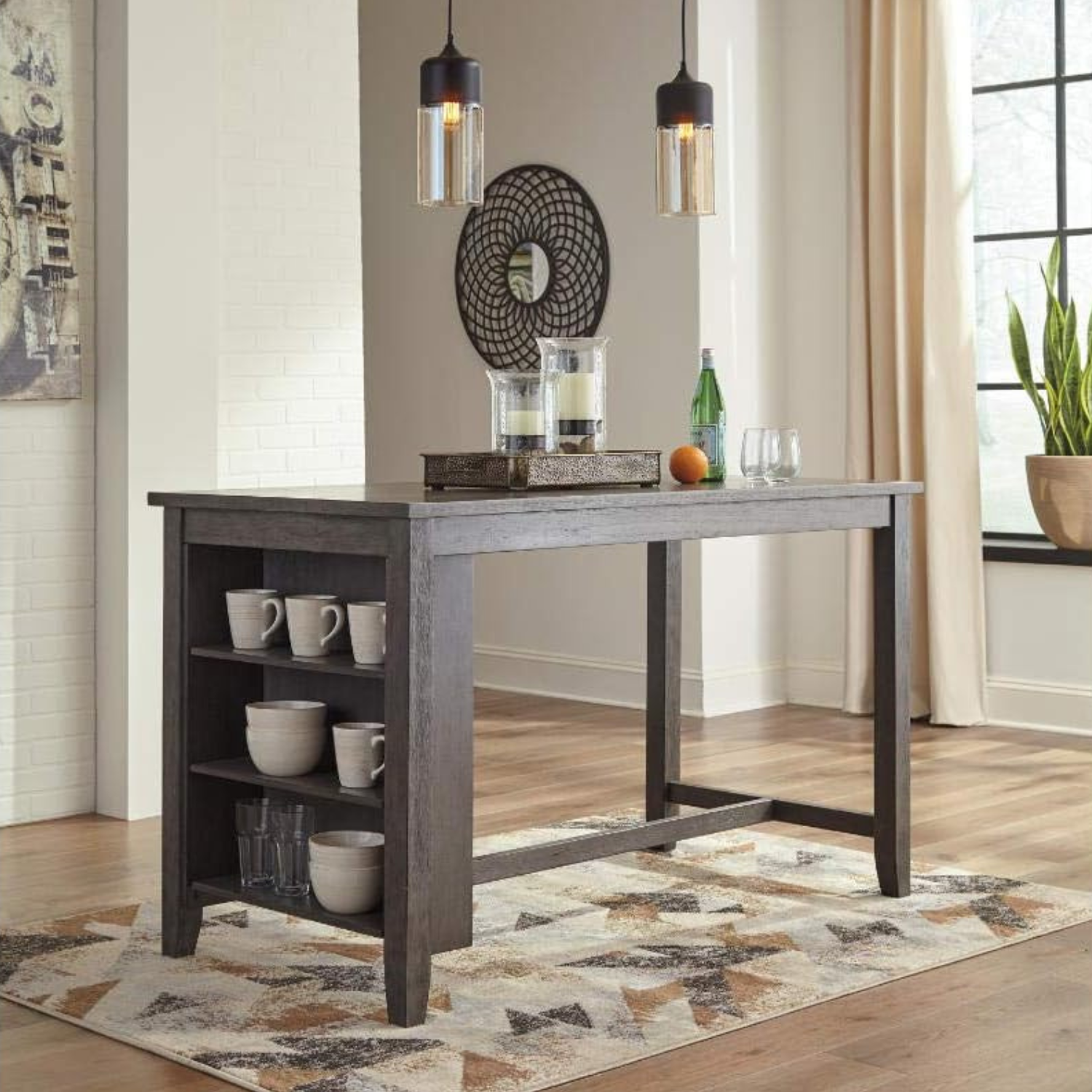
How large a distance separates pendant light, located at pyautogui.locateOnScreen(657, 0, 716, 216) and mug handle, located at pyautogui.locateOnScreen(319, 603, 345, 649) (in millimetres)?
1098

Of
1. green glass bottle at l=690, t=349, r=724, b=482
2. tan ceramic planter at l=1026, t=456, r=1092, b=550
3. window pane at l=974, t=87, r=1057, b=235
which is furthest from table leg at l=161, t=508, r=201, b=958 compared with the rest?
window pane at l=974, t=87, r=1057, b=235

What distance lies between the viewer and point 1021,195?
631cm

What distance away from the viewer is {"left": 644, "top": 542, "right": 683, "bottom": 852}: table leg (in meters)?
4.43

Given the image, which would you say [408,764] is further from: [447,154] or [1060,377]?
[1060,377]

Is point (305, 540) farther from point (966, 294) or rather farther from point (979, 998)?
point (966, 294)

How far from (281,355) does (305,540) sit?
2.07 meters

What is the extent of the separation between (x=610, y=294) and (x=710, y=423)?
285 cm

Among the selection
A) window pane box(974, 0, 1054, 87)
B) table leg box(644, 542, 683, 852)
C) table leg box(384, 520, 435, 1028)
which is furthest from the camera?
window pane box(974, 0, 1054, 87)

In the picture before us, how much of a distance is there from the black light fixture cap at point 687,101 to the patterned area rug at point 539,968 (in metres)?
1.63

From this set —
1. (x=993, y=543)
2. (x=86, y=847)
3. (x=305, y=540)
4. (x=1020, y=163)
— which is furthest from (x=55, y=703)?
(x=1020, y=163)

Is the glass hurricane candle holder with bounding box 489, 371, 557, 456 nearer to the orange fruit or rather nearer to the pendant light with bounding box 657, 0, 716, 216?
the orange fruit

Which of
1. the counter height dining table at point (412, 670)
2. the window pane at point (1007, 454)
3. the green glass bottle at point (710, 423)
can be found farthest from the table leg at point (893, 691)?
the window pane at point (1007, 454)

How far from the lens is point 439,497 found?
326 cm

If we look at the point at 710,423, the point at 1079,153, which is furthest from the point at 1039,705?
the point at 710,423
